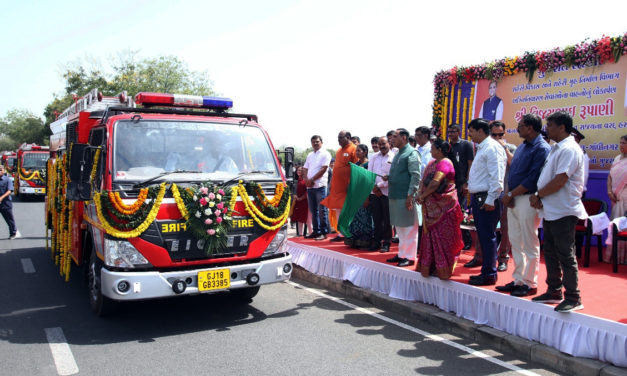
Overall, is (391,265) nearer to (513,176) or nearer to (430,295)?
(430,295)

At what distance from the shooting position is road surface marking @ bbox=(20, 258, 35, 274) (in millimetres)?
8031

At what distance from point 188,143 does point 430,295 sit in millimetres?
3266

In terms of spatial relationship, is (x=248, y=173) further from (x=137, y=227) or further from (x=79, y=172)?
(x=79, y=172)

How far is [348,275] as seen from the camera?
6.90 meters

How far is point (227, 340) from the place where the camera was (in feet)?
15.9

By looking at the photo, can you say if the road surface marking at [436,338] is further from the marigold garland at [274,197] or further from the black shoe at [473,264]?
the marigold garland at [274,197]

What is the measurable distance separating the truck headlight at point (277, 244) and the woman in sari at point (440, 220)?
5.30ft

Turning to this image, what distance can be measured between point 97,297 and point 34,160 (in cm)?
1899

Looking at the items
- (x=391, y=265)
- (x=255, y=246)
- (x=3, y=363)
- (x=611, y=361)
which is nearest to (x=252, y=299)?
(x=255, y=246)

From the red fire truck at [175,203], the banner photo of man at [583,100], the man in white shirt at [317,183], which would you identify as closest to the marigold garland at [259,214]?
the red fire truck at [175,203]

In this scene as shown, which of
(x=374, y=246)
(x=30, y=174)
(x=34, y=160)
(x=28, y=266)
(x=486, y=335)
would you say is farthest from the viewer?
(x=34, y=160)

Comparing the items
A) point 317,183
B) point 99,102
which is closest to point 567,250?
point 317,183

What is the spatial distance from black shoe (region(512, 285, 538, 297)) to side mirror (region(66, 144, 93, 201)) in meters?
4.51

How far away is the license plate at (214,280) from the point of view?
489 cm
